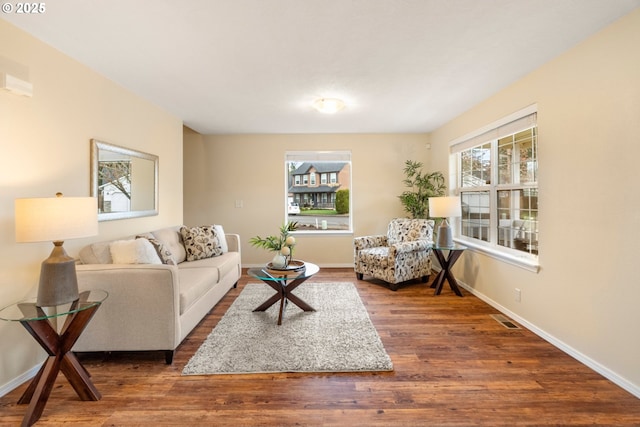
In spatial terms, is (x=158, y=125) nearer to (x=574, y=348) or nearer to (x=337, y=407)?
(x=337, y=407)

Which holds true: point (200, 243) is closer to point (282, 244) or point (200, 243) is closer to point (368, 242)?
point (282, 244)

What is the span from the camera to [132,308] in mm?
2119

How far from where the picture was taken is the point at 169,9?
5.77 ft

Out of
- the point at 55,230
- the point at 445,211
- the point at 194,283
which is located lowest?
the point at 194,283

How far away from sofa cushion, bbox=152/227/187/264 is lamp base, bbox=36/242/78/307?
1398mm

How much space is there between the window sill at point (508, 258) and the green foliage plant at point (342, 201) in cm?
212

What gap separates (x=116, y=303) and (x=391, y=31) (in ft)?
9.04

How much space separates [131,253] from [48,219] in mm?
801

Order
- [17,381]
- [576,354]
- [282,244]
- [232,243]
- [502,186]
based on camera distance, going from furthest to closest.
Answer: [232,243], [502,186], [282,244], [576,354], [17,381]

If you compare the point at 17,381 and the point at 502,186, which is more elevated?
the point at 502,186

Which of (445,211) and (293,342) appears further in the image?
(445,211)

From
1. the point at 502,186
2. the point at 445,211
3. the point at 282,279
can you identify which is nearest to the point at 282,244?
the point at 282,279

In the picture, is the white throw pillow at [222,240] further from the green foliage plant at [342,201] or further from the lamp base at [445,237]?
the lamp base at [445,237]

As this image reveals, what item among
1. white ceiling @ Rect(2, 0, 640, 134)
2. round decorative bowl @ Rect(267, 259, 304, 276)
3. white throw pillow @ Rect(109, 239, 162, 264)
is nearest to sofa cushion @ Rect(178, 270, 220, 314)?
white throw pillow @ Rect(109, 239, 162, 264)
